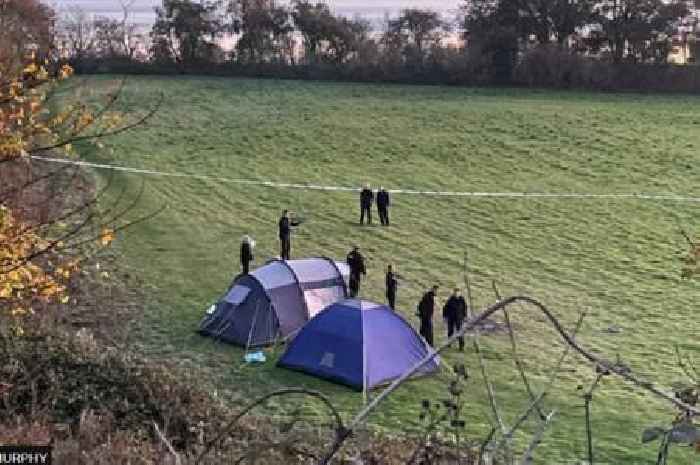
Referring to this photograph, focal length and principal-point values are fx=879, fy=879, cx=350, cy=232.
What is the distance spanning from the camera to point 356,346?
1268 cm

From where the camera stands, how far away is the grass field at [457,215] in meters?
13.2

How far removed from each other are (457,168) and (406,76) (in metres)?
15.9

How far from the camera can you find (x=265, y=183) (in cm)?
2886

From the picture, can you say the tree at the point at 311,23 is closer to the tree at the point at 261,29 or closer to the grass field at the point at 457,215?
the tree at the point at 261,29

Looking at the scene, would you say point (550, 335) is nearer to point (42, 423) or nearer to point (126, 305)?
point (126, 305)

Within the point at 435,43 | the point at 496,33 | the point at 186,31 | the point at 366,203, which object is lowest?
the point at 366,203

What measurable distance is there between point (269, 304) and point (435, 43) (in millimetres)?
36721

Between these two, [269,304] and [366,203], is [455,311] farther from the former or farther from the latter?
[366,203]

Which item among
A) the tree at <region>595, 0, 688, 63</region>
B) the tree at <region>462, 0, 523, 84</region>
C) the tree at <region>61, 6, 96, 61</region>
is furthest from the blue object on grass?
the tree at <region>595, 0, 688, 63</region>

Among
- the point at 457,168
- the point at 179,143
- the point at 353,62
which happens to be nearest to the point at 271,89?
the point at 353,62

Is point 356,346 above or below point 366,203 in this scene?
below

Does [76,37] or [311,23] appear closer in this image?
[76,37]

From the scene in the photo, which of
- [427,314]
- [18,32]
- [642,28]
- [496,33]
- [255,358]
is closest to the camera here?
[18,32]

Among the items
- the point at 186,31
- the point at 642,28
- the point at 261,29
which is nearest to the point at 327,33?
the point at 261,29
